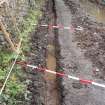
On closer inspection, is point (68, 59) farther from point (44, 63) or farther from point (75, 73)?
point (75, 73)

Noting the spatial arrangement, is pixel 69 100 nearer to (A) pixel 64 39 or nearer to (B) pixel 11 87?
(B) pixel 11 87

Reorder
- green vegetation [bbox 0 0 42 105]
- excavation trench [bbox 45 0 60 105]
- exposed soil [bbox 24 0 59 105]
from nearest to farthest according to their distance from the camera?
green vegetation [bbox 0 0 42 105]
exposed soil [bbox 24 0 59 105]
excavation trench [bbox 45 0 60 105]

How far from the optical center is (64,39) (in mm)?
11180

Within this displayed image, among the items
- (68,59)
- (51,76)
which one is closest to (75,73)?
(51,76)

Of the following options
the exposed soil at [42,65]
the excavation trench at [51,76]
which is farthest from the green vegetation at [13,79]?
the excavation trench at [51,76]

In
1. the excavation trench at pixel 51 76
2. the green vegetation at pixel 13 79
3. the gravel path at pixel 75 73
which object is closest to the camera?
the green vegetation at pixel 13 79

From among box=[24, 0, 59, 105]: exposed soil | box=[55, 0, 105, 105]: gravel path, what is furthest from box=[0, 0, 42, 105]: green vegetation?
box=[55, 0, 105, 105]: gravel path

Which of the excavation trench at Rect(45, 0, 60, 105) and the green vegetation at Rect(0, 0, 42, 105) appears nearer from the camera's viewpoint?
the green vegetation at Rect(0, 0, 42, 105)

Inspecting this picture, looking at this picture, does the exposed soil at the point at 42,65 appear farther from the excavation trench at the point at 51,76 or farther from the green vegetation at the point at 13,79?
the green vegetation at the point at 13,79

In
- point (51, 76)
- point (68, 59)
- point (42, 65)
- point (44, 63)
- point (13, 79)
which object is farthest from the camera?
point (68, 59)

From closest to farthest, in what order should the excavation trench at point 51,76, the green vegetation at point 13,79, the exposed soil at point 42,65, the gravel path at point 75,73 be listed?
the green vegetation at point 13,79, the gravel path at point 75,73, the exposed soil at point 42,65, the excavation trench at point 51,76

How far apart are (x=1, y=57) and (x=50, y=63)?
1.76 m

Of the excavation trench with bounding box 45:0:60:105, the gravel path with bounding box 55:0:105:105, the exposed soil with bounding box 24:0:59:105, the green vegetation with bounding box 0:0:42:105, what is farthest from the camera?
the excavation trench with bounding box 45:0:60:105

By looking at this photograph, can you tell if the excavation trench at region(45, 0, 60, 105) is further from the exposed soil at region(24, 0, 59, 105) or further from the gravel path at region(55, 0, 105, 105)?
the gravel path at region(55, 0, 105, 105)
